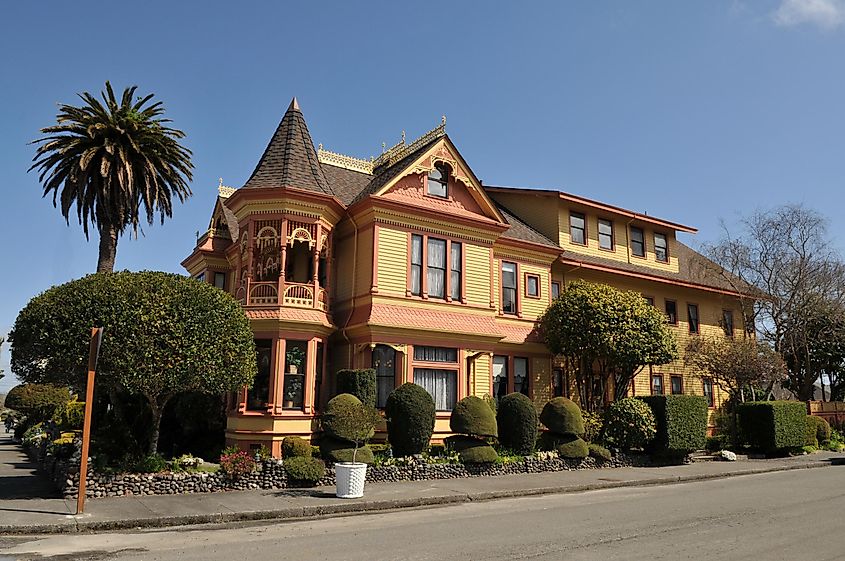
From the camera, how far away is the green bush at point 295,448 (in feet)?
59.3

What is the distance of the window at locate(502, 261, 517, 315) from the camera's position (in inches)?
1037

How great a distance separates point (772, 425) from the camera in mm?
27094

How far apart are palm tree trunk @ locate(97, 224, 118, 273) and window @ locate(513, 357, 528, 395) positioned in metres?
16.3

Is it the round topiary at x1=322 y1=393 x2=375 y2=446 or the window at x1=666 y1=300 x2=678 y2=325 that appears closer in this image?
the round topiary at x1=322 y1=393 x2=375 y2=446

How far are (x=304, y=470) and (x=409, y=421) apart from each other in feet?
12.5

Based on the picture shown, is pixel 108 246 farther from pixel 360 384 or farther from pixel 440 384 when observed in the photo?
pixel 440 384

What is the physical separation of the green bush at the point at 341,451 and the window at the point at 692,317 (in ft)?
69.7

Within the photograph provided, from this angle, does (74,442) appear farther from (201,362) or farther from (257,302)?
(257,302)

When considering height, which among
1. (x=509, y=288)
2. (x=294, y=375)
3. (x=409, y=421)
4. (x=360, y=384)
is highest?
(x=509, y=288)

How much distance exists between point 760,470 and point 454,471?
11.7 m

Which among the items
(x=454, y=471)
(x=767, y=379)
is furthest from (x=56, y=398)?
(x=767, y=379)

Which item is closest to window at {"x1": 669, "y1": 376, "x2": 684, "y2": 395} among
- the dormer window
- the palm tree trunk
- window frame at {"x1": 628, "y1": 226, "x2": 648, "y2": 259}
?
window frame at {"x1": 628, "y1": 226, "x2": 648, "y2": 259}

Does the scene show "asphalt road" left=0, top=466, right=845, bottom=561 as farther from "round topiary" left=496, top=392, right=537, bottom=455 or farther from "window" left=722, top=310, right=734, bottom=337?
"window" left=722, top=310, right=734, bottom=337

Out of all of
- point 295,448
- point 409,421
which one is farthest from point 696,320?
point 295,448
